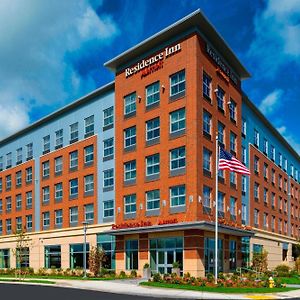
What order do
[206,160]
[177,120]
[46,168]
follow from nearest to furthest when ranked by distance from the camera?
[177,120] < [206,160] < [46,168]

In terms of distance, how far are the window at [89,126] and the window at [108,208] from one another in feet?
29.3

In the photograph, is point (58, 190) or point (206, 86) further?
point (58, 190)

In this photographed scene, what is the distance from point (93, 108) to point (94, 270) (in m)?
19.4

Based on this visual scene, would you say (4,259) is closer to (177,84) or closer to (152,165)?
(152,165)

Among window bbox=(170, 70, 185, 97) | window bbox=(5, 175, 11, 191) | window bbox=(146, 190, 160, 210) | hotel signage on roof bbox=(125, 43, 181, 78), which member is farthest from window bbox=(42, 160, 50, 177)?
window bbox=(170, 70, 185, 97)

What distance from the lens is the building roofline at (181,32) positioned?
4100cm

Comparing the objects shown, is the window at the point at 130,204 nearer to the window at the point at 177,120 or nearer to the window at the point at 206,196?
the window at the point at 206,196

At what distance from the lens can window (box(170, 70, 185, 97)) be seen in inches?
1658

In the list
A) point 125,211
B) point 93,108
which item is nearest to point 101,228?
point 125,211

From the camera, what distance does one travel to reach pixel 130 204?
4638 cm

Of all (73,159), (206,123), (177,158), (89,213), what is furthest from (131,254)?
(73,159)

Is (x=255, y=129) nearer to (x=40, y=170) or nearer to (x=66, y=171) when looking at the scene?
(x=66, y=171)

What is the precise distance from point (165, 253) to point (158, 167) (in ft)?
26.5

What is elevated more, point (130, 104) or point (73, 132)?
point (130, 104)
